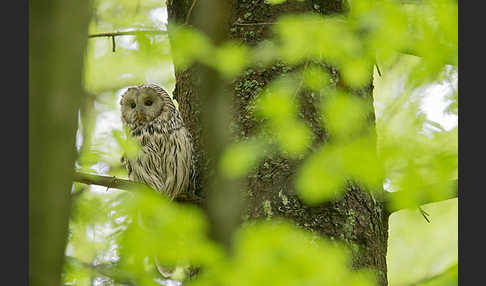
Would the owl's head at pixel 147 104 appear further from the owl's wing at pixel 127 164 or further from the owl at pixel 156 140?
the owl's wing at pixel 127 164

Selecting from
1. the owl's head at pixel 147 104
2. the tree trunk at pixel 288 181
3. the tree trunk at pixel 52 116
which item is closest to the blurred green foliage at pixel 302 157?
the tree trunk at pixel 288 181

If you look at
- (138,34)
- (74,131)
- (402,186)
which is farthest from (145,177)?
(74,131)

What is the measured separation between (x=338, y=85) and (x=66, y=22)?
195cm

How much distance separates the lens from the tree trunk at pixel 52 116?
82 cm

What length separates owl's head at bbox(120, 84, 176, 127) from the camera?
12.9 feet

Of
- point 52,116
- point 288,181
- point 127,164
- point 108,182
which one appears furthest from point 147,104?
point 52,116

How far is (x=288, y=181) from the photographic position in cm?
236

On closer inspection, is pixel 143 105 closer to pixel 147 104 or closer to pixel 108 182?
pixel 147 104

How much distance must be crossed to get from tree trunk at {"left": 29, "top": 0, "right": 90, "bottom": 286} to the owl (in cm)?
238

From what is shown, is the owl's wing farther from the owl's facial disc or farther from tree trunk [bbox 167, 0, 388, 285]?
tree trunk [bbox 167, 0, 388, 285]

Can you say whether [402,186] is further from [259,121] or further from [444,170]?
[259,121]

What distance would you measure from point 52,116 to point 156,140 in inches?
120

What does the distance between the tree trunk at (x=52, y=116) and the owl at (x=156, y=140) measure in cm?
238

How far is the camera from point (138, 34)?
2.59m
